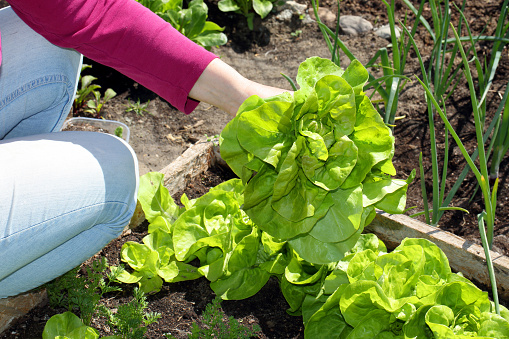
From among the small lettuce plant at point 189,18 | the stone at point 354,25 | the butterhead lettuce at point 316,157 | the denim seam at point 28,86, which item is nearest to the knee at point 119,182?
the denim seam at point 28,86

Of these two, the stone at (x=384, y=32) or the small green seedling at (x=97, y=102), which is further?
the stone at (x=384, y=32)

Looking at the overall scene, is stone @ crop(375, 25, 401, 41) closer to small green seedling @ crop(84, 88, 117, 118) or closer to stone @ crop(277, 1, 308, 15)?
stone @ crop(277, 1, 308, 15)

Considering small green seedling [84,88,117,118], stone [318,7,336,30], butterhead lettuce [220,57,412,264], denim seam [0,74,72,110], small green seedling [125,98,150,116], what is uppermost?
butterhead lettuce [220,57,412,264]

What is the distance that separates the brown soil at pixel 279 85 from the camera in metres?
1.59

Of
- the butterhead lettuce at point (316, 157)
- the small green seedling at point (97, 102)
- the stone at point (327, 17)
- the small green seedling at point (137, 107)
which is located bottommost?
the small green seedling at point (137, 107)

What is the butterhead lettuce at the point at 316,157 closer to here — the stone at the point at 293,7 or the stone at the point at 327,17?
the stone at the point at 327,17

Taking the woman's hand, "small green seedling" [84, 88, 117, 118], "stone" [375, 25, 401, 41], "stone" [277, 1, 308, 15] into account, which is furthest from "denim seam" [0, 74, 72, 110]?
"stone" [375, 25, 401, 41]

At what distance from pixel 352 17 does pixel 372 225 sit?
7.32 ft

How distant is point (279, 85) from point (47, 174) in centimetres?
200

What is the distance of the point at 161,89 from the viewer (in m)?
1.45

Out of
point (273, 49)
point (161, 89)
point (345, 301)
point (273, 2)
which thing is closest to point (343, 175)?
point (345, 301)

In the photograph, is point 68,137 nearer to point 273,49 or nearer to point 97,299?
point 97,299

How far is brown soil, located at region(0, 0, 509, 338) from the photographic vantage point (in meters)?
1.59

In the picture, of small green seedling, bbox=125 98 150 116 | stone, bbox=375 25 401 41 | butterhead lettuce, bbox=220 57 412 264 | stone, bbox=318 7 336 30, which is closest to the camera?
butterhead lettuce, bbox=220 57 412 264
